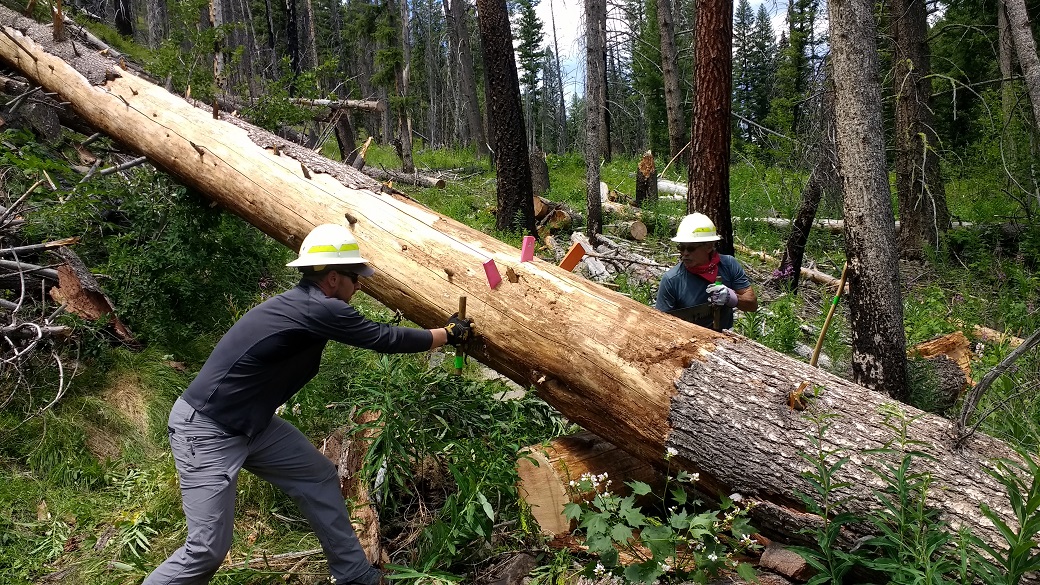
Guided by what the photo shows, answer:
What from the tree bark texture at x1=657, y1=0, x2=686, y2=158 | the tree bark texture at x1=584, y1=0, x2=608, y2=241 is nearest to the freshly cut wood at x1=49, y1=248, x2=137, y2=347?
the tree bark texture at x1=584, y1=0, x2=608, y2=241

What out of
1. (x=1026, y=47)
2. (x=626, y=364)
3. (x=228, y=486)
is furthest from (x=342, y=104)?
(x=1026, y=47)

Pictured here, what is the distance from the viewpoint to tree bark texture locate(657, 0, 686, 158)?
12211 millimetres

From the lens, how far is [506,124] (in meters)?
9.10

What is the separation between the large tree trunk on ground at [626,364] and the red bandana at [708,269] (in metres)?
0.94

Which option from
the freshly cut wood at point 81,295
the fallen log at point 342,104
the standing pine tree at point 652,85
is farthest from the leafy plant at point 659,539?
the standing pine tree at point 652,85

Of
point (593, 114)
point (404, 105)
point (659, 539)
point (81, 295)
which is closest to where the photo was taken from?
point (659, 539)

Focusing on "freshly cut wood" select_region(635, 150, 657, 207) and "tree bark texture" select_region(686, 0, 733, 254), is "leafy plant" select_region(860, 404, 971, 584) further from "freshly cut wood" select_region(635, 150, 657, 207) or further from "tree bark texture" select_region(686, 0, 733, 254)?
"freshly cut wood" select_region(635, 150, 657, 207)

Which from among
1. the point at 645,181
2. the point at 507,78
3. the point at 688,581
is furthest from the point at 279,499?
the point at 645,181

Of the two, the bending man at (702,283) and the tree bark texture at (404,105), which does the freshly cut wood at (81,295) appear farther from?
the tree bark texture at (404,105)

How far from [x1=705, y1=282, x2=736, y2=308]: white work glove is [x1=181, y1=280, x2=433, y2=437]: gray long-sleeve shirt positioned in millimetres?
2079

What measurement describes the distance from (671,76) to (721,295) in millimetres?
9347

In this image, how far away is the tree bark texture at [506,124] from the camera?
29.3ft

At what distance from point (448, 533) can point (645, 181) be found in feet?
30.0

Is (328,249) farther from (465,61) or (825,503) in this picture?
(465,61)
